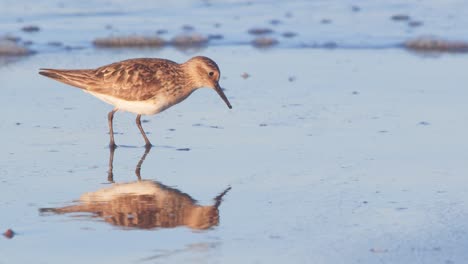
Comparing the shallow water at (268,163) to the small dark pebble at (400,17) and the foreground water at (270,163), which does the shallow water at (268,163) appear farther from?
the small dark pebble at (400,17)

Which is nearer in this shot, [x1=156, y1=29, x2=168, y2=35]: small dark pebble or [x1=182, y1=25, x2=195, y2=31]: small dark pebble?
[x1=156, y1=29, x2=168, y2=35]: small dark pebble

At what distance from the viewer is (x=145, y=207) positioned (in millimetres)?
7602

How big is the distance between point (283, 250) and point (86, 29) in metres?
11.0

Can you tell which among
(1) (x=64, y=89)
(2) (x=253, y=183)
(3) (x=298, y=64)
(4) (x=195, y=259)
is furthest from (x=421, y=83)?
(4) (x=195, y=259)

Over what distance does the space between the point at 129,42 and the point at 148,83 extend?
5.64 m

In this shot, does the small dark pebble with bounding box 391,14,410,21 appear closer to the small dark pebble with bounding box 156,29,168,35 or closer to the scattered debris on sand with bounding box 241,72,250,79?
the small dark pebble with bounding box 156,29,168,35

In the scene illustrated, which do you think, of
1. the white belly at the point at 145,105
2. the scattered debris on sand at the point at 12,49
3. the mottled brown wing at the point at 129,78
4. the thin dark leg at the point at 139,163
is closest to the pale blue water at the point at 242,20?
the scattered debris on sand at the point at 12,49

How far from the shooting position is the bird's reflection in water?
7219 mm

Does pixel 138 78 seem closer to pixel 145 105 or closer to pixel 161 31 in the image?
pixel 145 105

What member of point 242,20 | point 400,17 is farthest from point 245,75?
point 400,17

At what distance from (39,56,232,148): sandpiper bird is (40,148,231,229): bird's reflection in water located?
6.20 feet

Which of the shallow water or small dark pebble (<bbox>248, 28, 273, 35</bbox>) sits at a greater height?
small dark pebble (<bbox>248, 28, 273, 35</bbox>)

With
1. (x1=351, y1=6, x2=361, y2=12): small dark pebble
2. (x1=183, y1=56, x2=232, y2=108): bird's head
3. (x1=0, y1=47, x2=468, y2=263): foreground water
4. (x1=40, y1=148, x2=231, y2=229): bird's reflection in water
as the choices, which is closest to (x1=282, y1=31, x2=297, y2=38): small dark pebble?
(x1=0, y1=47, x2=468, y2=263): foreground water

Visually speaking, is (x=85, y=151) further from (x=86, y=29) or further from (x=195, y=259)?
(x=86, y=29)
